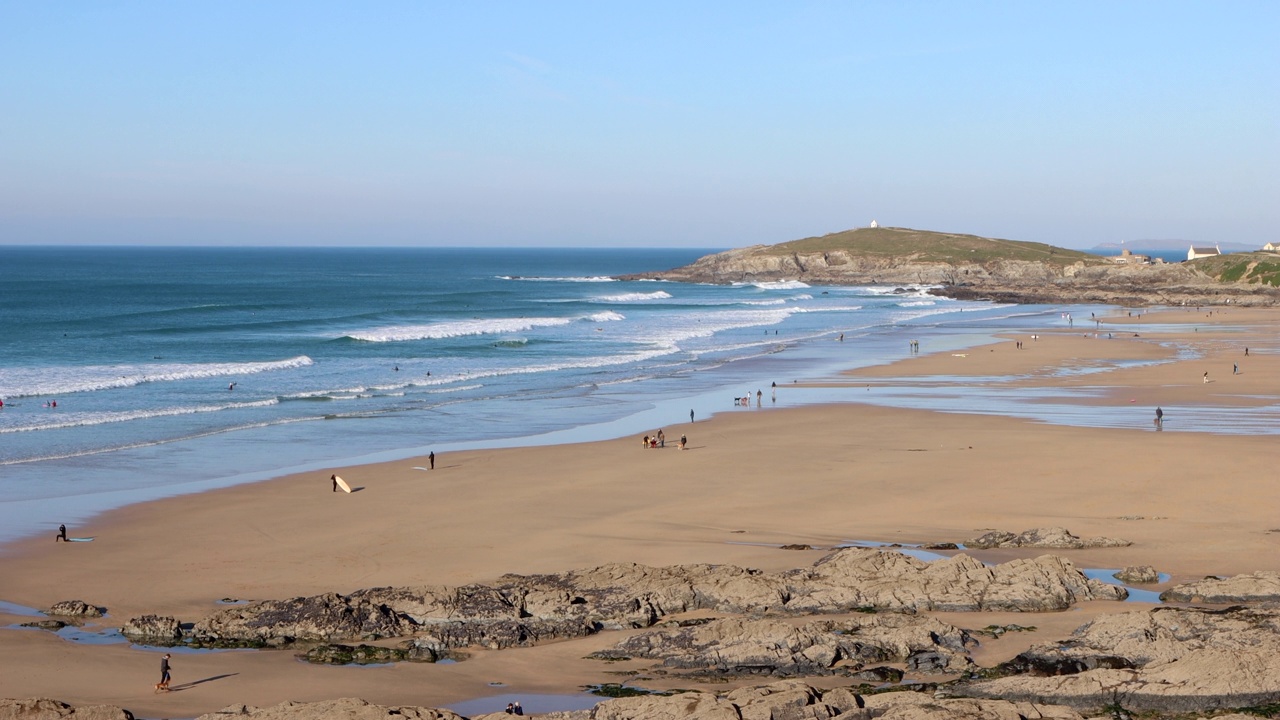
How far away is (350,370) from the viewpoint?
51906mm

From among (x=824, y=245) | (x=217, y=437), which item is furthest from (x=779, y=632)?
(x=824, y=245)

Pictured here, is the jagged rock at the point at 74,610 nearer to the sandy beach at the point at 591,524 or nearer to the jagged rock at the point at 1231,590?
the sandy beach at the point at 591,524

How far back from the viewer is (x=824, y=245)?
16500 centimetres

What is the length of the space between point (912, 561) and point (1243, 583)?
4.63 meters

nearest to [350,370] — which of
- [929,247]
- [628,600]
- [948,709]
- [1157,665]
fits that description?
[628,600]

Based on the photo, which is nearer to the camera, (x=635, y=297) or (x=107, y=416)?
(x=107, y=416)

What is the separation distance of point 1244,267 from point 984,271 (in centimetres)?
3535

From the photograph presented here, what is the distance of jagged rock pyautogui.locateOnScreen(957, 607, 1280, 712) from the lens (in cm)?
1237

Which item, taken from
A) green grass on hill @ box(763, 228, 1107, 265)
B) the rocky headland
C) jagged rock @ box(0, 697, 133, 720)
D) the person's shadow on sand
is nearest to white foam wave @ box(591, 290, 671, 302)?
the rocky headland

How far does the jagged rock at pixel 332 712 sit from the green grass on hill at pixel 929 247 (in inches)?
5443

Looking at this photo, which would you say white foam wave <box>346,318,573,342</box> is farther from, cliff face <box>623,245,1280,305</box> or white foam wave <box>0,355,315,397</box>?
cliff face <box>623,245,1280,305</box>

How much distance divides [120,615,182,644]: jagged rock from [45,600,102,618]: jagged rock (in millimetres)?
1218

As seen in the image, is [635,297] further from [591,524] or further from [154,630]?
[154,630]

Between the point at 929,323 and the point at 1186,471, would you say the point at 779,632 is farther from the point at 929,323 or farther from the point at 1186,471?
the point at 929,323
